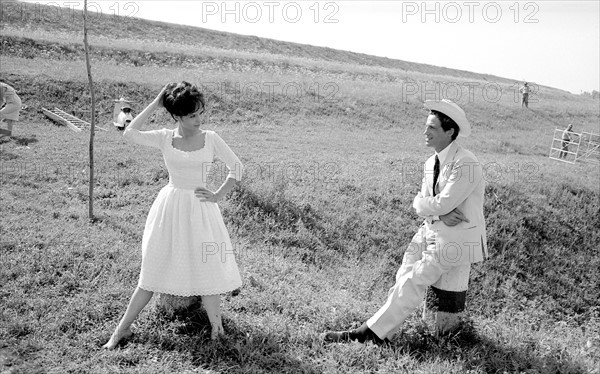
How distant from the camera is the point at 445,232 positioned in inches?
186

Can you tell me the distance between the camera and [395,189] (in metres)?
11.3

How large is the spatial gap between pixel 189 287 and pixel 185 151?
3.75 feet

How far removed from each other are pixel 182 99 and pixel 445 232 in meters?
2.58

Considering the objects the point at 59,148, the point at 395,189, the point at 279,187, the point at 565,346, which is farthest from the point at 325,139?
the point at 565,346

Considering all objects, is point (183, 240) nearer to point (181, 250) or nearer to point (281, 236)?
point (181, 250)

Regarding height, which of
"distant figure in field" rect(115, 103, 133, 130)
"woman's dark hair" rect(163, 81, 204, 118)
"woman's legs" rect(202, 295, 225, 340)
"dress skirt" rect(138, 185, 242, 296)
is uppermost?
"distant figure in field" rect(115, 103, 133, 130)

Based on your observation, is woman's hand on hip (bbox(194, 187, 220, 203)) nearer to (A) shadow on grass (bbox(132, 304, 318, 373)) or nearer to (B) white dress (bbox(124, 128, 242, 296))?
(B) white dress (bbox(124, 128, 242, 296))

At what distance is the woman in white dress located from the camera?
4.33 meters

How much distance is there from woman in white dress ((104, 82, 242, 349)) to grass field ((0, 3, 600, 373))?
513 millimetres

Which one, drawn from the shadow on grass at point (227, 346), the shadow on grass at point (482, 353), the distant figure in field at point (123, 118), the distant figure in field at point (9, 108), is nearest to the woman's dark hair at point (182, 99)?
the shadow on grass at point (227, 346)

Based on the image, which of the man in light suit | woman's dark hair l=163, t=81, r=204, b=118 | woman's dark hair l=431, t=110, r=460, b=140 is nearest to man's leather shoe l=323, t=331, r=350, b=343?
the man in light suit

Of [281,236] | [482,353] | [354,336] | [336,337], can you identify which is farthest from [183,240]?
[281,236]

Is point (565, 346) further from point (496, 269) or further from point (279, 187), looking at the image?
point (279, 187)

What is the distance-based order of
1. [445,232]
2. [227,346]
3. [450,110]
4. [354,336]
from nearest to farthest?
[227,346] → [450,110] → [445,232] → [354,336]
